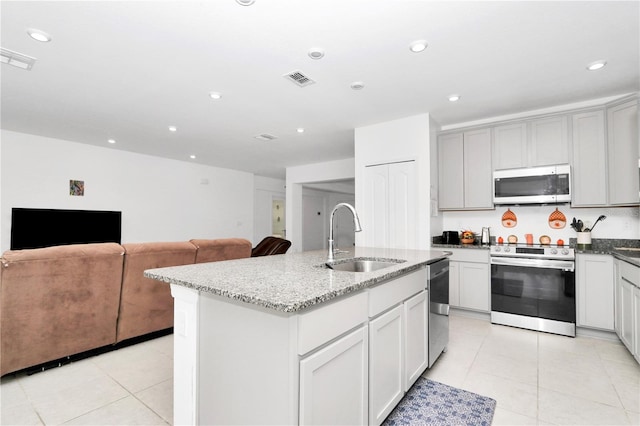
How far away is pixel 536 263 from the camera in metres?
3.23

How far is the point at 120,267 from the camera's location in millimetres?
2617

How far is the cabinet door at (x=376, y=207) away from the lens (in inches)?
157

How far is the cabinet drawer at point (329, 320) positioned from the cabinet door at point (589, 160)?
10.8 feet

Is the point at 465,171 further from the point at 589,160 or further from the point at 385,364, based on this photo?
the point at 385,364

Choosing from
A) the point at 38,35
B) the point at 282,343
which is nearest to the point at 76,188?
the point at 38,35

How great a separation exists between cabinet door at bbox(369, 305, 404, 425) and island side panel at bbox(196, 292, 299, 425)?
0.56m

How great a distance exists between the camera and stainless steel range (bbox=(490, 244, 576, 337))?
311 centimetres

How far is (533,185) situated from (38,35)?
4.85 metres

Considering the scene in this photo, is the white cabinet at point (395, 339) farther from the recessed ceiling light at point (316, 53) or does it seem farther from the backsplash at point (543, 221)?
the backsplash at point (543, 221)

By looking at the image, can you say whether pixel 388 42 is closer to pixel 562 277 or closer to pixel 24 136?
pixel 562 277

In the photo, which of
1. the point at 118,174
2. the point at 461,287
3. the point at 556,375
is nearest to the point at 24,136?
the point at 118,174

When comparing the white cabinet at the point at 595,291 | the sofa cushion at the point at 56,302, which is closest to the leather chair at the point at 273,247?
the sofa cushion at the point at 56,302

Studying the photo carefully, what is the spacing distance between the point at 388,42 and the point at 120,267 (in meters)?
2.90

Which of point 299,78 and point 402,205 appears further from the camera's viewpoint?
point 402,205
